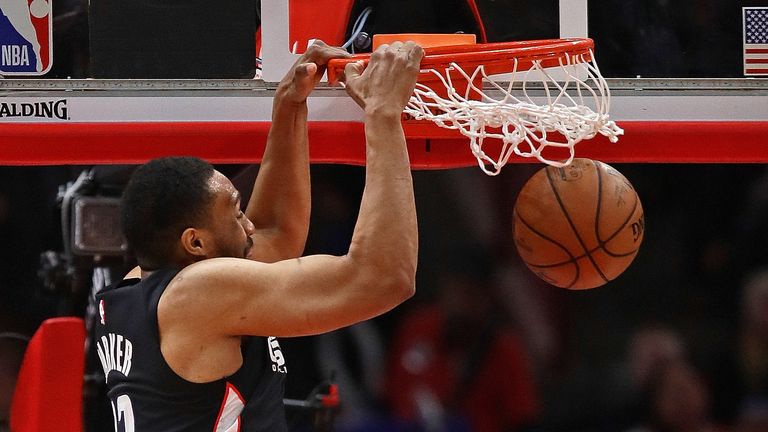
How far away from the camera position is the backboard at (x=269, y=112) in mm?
3293

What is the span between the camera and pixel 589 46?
2.89 meters

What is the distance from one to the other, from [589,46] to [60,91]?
1661 mm

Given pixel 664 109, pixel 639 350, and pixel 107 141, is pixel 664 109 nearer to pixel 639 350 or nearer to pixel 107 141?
pixel 639 350

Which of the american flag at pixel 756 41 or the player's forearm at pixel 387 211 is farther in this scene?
the american flag at pixel 756 41

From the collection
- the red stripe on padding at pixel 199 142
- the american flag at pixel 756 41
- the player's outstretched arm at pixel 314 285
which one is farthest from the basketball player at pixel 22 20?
the american flag at pixel 756 41

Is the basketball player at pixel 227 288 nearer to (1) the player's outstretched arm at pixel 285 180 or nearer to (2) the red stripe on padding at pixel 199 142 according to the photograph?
(1) the player's outstretched arm at pixel 285 180

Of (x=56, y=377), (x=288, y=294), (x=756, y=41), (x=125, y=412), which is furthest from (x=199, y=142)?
(x=756, y=41)

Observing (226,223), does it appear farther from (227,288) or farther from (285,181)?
(285,181)

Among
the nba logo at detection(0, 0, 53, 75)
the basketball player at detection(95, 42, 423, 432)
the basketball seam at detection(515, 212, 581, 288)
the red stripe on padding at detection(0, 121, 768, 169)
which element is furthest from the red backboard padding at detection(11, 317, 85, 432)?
the basketball seam at detection(515, 212, 581, 288)

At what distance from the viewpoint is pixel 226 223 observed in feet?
7.74

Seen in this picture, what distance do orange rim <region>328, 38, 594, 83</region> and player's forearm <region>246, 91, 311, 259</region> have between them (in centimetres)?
22

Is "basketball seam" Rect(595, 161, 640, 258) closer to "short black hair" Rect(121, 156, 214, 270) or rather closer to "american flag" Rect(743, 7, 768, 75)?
"american flag" Rect(743, 7, 768, 75)

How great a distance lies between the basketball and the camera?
3180 millimetres

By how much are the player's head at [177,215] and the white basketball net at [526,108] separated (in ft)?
2.29
